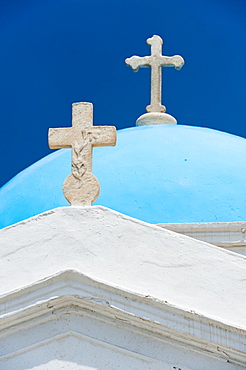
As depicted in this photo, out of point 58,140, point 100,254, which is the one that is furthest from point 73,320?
point 58,140

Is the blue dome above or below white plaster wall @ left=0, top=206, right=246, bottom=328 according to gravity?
above

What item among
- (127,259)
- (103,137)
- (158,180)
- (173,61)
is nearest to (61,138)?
(103,137)

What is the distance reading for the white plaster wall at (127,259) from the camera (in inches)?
153

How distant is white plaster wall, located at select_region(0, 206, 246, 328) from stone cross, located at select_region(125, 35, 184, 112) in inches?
187

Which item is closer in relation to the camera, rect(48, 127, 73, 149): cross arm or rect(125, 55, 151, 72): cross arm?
rect(48, 127, 73, 149): cross arm

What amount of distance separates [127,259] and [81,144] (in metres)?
0.85

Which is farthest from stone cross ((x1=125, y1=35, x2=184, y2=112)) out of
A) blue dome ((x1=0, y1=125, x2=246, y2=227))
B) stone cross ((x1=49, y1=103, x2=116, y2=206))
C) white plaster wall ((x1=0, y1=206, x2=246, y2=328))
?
white plaster wall ((x1=0, y1=206, x2=246, y2=328))

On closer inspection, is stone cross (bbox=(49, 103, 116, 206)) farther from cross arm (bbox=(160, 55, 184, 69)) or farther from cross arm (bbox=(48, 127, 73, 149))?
cross arm (bbox=(160, 55, 184, 69))

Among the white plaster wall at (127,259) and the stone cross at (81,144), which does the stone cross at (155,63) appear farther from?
the white plaster wall at (127,259)

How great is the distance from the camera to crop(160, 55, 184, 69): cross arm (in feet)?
29.1

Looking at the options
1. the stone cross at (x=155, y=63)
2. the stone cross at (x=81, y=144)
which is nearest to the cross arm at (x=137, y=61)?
the stone cross at (x=155, y=63)

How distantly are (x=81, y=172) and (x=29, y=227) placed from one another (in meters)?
0.46

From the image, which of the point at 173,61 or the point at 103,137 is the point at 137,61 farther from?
the point at 103,137

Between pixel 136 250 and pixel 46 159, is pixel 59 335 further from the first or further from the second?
pixel 46 159
